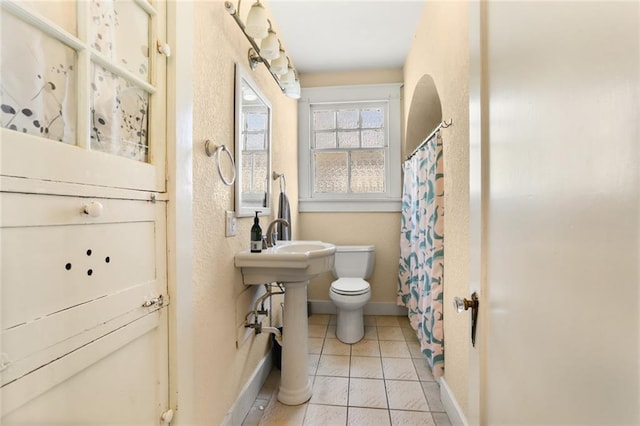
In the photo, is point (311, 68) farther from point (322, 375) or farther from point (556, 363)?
point (556, 363)

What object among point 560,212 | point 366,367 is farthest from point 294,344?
point 560,212

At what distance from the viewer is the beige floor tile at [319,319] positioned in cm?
276

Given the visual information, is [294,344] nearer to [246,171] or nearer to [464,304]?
[246,171]

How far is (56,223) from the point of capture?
22.8 inches

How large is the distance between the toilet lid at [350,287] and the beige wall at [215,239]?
2.95ft

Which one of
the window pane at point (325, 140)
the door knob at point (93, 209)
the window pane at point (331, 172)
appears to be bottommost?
the door knob at point (93, 209)

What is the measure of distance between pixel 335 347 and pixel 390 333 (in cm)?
56

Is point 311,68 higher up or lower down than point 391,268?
higher up

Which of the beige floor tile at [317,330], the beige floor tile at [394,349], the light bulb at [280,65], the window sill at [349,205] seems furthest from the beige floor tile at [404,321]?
the light bulb at [280,65]

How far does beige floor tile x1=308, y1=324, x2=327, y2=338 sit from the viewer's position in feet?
8.26

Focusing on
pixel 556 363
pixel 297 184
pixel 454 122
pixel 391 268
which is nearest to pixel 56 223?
pixel 556 363

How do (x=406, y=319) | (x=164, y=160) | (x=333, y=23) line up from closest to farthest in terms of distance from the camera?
(x=164, y=160), (x=333, y=23), (x=406, y=319)

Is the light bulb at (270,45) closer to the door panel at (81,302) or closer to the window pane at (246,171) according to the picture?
the window pane at (246,171)

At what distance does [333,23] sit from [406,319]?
2.73m
